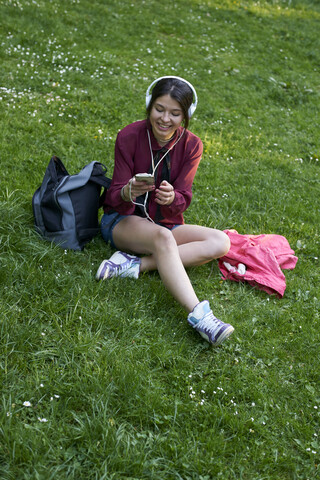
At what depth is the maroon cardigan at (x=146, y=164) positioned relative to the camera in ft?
12.2

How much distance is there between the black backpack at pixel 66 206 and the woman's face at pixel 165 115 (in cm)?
63

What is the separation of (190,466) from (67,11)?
8.22 meters

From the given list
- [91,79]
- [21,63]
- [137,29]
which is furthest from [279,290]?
[137,29]

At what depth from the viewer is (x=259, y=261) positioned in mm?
4074

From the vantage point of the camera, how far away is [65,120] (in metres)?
5.79

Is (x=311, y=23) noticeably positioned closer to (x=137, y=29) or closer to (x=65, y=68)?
(x=137, y=29)

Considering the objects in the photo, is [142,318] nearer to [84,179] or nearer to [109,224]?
[109,224]

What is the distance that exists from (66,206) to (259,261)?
1.61m

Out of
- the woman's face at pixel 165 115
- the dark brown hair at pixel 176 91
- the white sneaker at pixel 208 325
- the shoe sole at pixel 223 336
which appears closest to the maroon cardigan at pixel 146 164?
the woman's face at pixel 165 115

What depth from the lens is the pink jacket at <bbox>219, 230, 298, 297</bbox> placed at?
3939 millimetres

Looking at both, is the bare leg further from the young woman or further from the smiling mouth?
the smiling mouth

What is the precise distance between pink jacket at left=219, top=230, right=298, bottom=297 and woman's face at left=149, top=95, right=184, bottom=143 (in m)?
1.19

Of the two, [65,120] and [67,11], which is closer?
[65,120]

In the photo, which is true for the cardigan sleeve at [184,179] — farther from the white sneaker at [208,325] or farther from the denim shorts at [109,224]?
the white sneaker at [208,325]
